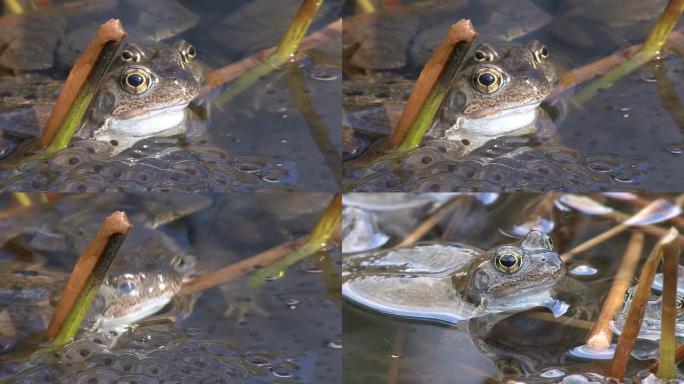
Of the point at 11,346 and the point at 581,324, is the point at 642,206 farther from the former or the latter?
the point at 11,346

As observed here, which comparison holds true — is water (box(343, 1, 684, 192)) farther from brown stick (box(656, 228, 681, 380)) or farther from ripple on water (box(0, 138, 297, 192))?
brown stick (box(656, 228, 681, 380))

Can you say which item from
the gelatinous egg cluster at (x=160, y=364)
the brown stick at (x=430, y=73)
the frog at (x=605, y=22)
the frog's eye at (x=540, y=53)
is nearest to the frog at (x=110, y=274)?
the gelatinous egg cluster at (x=160, y=364)

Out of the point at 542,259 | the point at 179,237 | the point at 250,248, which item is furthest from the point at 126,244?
the point at 542,259

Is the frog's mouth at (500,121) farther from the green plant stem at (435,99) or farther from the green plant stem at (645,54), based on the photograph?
the green plant stem at (435,99)

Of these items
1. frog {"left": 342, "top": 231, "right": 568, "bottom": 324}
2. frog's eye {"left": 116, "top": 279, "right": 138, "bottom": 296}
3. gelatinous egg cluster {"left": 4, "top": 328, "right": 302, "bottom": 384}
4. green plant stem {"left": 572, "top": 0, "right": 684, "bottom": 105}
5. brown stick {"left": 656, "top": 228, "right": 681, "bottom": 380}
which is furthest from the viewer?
green plant stem {"left": 572, "top": 0, "right": 684, "bottom": 105}

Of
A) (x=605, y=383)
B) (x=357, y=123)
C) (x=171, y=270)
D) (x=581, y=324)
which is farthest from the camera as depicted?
(x=357, y=123)

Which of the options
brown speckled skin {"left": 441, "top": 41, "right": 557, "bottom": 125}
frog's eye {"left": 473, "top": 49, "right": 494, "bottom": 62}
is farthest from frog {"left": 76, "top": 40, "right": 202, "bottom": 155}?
frog's eye {"left": 473, "top": 49, "right": 494, "bottom": 62}

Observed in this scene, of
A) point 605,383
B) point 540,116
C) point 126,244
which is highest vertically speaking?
point 540,116

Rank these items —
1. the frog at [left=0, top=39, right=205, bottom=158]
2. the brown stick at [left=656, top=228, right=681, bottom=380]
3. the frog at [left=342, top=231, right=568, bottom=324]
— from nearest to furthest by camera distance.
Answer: the brown stick at [left=656, top=228, right=681, bottom=380] → the frog at [left=342, top=231, right=568, bottom=324] → the frog at [left=0, top=39, right=205, bottom=158]
